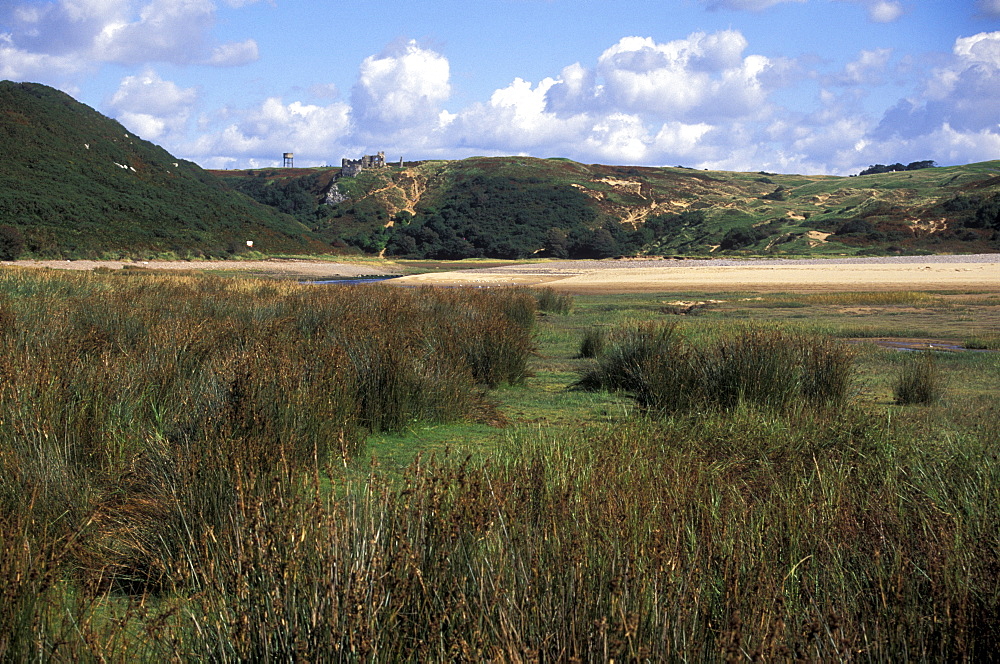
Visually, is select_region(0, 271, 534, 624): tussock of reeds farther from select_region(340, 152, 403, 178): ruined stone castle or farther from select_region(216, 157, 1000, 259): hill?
select_region(340, 152, 403, 178): ruined stone castle

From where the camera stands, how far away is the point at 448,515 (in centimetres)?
282

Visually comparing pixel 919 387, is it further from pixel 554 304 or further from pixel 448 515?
pixel 554 304

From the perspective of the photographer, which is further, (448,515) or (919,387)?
(919,387)

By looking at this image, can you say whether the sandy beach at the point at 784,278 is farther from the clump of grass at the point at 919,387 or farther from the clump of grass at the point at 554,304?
the clump of grass at the point at 919,387

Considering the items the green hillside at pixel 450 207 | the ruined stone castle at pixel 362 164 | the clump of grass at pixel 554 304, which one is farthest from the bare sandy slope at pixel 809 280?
the ruined stone castle at pixel 362 164

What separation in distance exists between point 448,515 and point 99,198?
69949mm

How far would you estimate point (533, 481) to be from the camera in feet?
11.9

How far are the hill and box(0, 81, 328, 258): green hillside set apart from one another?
45.4 feet

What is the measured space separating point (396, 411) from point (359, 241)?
88.9 metres

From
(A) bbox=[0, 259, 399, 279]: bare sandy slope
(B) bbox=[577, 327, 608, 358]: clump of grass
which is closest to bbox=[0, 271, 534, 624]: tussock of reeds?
(B) bbox=[577, 327, 608, 358]: clump of grass

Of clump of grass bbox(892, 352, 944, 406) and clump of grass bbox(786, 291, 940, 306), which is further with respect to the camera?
clump of grass bbox(786, 291, 940, 306)

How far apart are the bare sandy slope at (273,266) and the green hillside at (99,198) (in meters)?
2.71

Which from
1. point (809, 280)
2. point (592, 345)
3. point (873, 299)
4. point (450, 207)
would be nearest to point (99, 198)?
point (450, 207)

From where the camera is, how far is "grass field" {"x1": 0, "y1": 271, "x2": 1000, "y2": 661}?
2334mm
